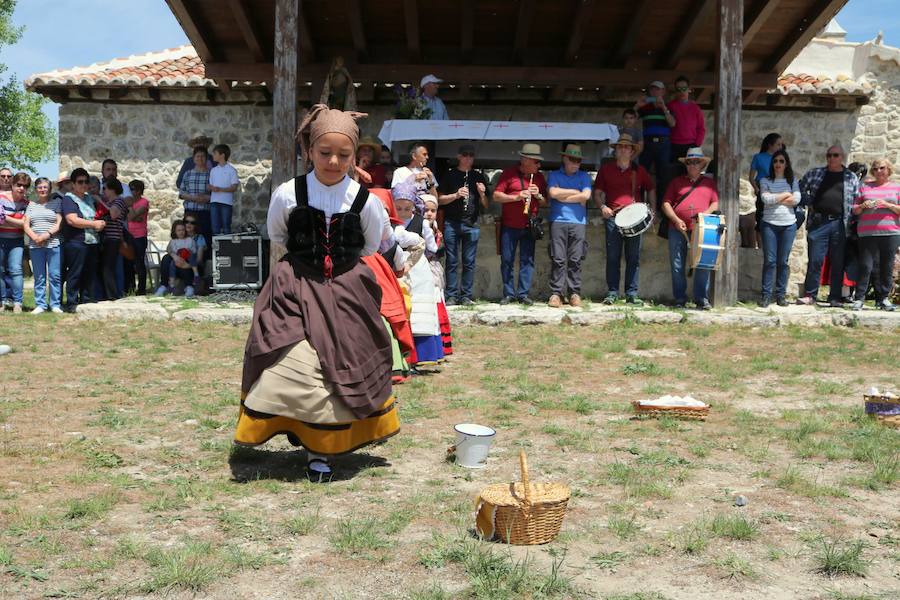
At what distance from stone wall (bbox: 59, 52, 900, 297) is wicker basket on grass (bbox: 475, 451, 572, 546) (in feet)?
36.6

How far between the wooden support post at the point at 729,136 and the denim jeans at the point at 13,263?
322 inches

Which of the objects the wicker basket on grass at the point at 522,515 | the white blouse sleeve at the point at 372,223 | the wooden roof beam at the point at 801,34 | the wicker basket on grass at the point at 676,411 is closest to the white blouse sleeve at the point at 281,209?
the white blouse sleeve at the point at 372,223

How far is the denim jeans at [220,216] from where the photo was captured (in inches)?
509

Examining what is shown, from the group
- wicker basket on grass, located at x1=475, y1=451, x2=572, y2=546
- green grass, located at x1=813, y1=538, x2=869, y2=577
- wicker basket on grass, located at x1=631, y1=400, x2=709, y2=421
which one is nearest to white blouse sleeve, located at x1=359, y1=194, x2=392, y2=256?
wicker basket on grass, located at x1=475, y1=451, x2=572, y2=546

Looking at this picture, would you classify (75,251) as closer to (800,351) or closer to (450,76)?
(450,76)

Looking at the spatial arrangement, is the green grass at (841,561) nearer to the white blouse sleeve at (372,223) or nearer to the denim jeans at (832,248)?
the white blouse sleeve at (372,223)

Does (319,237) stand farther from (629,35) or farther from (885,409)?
(629,35)

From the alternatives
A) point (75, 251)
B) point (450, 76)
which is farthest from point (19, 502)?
point (450, 76)

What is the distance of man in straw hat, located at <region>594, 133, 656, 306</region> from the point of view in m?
11.1

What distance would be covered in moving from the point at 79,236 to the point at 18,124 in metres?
30.7

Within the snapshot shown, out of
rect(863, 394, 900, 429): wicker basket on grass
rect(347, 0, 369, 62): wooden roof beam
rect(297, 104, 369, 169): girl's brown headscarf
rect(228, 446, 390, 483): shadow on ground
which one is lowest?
rect(228, 446, 390, 483): shadow on ground

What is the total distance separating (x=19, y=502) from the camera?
165 inches

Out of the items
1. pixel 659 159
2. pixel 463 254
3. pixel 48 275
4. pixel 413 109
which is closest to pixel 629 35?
pixel 659 159

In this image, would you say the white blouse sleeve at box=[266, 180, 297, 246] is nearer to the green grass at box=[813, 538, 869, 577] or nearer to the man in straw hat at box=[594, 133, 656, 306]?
the green grass at box=[813, 538, 869, 577]
